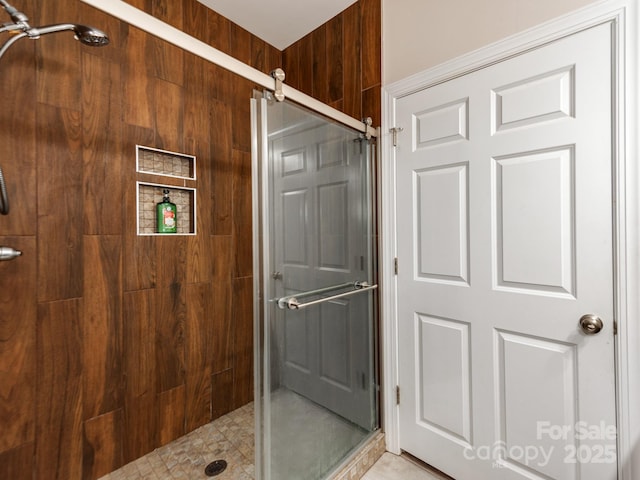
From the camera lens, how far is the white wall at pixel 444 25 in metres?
1.24

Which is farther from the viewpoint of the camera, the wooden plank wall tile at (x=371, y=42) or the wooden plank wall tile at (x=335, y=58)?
the wooden plank wall tile at (x=335, y=58)

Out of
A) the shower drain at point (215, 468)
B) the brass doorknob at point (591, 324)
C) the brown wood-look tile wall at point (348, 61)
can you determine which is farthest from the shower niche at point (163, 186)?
the brass doorknob at point (591, 324)

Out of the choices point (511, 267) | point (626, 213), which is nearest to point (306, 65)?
point (511, 267)

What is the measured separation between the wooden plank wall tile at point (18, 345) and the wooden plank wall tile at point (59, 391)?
0.10 feet

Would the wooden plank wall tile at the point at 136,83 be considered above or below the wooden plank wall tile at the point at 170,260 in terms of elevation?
above

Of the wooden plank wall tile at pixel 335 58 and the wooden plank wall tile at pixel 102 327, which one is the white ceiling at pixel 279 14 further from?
the wooden plank wall tile at pixel 102 327

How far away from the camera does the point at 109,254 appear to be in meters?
1.51

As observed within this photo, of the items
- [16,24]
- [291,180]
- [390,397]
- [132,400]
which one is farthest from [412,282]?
[16,24]

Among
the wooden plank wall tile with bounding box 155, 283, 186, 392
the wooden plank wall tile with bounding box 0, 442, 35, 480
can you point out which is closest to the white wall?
the wooden plank wall tile with bounding box 155, 283, 186, 392

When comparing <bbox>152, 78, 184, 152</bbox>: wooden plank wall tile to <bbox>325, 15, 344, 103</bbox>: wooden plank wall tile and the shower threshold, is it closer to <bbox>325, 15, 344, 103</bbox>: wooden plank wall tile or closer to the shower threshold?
<bbox>325, 15, 344, 103</bbox>: wooden plank wall tile

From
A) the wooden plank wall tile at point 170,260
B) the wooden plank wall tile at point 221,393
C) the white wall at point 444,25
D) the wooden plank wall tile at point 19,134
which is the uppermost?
the white wall at point 444,25

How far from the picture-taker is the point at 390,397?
167cm

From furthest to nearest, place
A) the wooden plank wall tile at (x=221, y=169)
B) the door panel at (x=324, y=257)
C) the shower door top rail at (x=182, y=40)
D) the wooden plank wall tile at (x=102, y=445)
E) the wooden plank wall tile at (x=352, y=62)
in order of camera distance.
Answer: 1. the wooden plank wall tile at (x=221, y=169)
2. the wooden plank wall tile at (x=352, y=62)
3. the wooden plank wall tile at (x=102, y=445)
4. the door panel at (x=324, y=257)
5. the shower door top rail at (x=182, y=40)

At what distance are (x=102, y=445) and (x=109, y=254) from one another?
943 millimetres
